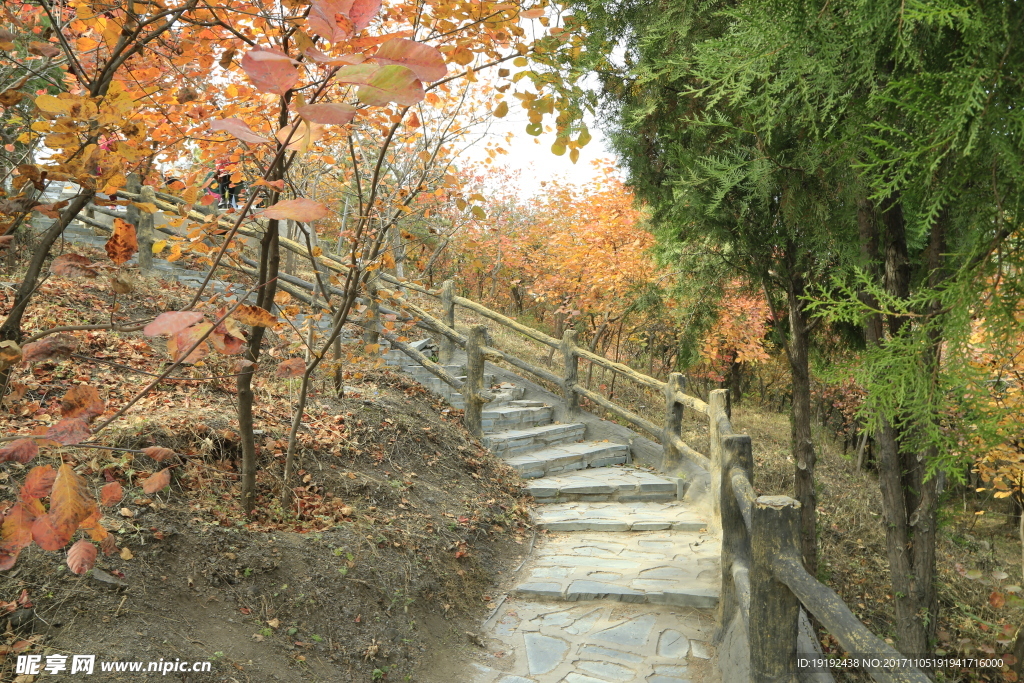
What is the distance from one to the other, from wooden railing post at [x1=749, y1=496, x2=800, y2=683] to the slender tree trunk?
2.64 metres

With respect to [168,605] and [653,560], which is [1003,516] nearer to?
[653,560]

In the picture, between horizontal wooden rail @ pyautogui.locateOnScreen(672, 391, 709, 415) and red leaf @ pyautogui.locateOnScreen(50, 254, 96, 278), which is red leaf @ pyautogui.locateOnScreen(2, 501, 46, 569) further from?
horizontal wooden rail @ pyautogui.locateOnScreen(672, 391, 709, 415)

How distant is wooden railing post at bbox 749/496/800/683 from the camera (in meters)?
2.81

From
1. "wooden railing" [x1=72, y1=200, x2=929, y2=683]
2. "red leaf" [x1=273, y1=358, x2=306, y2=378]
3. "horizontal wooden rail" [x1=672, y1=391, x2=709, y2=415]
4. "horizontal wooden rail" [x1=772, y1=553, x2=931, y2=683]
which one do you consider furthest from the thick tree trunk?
"red leaf" [x1=273, y1=358, x2=306, y2=378]

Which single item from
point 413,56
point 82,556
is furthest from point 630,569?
Result: point 413,56

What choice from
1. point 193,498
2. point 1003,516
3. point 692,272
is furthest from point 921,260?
point 1003,516

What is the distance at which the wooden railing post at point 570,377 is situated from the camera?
29.9 feet

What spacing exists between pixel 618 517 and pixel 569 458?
153cm

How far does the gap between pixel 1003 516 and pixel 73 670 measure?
17.1 m

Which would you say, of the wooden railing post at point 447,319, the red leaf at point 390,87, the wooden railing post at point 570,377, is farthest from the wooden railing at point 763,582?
the wooden railing post at point 447,319

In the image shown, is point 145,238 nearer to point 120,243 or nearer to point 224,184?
point 224,184

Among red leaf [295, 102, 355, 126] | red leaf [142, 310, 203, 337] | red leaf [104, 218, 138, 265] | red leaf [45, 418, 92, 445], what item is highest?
red leaf [295, 102, 355, 126]

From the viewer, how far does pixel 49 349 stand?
1.60m

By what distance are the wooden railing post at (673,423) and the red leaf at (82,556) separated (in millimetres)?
6732
